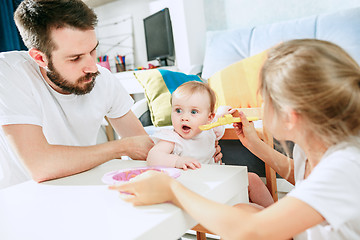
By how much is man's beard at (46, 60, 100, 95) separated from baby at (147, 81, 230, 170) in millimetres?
336

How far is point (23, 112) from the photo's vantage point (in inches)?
40.3

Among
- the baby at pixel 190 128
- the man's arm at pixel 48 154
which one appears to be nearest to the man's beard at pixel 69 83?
the man's arm at pixel 48 154

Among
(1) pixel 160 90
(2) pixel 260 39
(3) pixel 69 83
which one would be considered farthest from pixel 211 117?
(2) pixel 260 39

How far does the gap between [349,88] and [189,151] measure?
23.5 inches

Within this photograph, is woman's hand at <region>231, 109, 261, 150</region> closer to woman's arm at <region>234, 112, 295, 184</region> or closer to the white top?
woman's arm at <region>234, 112, 295, 184</region>

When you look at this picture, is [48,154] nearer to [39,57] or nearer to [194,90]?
[39,57]

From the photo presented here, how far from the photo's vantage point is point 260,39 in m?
2.16

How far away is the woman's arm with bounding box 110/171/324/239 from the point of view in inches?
22.5

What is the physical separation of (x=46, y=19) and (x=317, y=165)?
3.21 ft

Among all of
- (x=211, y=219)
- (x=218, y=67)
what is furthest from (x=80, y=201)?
(x=218, y=67)

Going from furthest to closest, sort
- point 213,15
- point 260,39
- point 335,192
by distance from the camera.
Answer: point 213,15 → point 260,39 → point 335,192

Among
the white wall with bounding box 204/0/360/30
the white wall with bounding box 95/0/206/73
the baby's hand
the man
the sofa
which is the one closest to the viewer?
the baby's hand

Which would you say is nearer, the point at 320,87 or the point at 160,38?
the point at 320,87

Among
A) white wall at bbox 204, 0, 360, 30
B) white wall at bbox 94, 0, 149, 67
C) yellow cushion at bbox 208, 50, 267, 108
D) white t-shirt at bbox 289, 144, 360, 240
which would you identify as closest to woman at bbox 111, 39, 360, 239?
white t-shirt at bbox 289, 144, 360, 240
